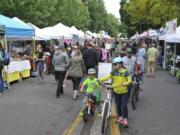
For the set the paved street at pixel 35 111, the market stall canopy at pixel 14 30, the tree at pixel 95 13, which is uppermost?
the tree at pixel 95 13

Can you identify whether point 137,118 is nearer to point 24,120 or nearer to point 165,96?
point 24,120

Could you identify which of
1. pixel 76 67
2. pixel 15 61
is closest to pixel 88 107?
pixel 76 67

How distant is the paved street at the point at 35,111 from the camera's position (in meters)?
9.99

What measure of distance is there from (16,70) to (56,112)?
8.25 m

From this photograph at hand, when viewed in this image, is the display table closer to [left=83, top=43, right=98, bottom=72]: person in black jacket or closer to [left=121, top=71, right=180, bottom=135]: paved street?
[left=83, top=43, right=98, bottom=72]: person in black jacket

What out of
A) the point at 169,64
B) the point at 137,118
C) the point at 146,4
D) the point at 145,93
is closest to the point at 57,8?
the point at 146,4

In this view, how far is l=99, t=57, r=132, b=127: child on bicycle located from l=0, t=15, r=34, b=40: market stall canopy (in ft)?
34.3

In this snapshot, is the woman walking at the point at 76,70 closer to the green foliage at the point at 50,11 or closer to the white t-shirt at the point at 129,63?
the white t-shirt at the point at 129,63

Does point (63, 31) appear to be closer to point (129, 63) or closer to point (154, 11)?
point (154, 11)

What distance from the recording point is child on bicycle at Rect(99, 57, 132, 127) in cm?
1001

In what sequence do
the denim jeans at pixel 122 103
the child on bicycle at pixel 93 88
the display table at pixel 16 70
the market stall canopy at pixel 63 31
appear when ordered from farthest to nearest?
1. the market stall canopy at pixel 63 31
2. the display table at pixel 16 70
3. the child on bicycle at pixel 93 88
4. the denim jeans at pixel 122 103

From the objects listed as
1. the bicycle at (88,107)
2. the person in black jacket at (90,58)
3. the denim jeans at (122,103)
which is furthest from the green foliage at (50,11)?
the denim jeans at (122,103)

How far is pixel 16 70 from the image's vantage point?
2017 cm

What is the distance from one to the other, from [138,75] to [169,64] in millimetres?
16762
